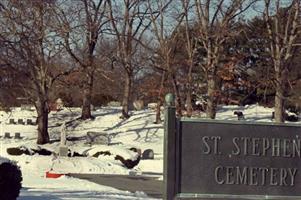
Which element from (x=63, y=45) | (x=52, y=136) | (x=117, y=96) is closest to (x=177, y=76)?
(x=63, y=45)

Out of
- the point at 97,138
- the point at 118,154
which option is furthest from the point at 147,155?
the point at 97,138

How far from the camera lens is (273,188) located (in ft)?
32.1

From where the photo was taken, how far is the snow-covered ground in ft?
107

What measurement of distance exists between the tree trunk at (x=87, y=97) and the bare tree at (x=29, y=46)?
2.76 meters

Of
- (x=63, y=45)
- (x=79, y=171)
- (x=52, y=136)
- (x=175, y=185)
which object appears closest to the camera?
(x=175, y=185)

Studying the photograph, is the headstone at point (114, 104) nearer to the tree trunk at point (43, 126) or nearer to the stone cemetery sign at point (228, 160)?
the tree trunk at point (43, 126)

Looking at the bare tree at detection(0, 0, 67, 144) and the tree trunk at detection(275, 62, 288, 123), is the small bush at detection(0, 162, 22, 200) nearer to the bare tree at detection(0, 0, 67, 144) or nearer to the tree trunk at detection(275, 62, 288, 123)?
the bare tree at detection(0, 0, 67, 144)

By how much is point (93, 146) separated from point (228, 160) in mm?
29247

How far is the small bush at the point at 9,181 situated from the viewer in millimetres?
12539

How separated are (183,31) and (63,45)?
681 centimetres

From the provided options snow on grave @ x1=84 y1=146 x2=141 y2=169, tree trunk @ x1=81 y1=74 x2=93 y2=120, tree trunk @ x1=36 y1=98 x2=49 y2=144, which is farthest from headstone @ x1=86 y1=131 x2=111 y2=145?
snow on grave @ x1=84 y1=146 x2=141 y2=169

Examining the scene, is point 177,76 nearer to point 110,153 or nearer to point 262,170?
point 110,153

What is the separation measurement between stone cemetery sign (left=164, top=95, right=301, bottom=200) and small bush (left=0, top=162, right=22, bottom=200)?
4221mm

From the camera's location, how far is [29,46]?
18.1 meters
